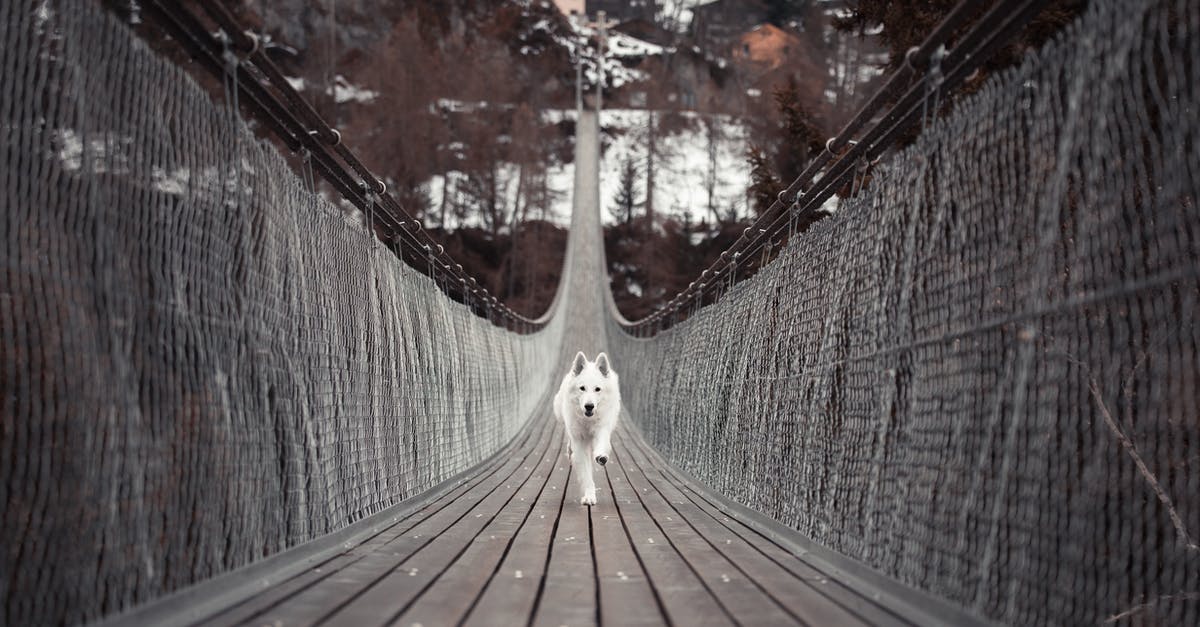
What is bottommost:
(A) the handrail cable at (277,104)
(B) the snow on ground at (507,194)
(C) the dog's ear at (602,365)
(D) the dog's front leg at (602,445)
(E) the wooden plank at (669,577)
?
(E) the wooden plank at (669,577)

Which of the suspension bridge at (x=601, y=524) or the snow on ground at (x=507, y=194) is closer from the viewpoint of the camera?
the suspension bridge at (x=601, y=524)

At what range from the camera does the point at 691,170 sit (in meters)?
35.8

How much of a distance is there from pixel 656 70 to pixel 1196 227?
41.2 m

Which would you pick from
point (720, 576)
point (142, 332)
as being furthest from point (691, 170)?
point (142, 332)

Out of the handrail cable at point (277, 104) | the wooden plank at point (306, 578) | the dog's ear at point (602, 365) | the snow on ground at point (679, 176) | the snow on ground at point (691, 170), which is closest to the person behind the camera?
the wooden plank at point (306, 578)

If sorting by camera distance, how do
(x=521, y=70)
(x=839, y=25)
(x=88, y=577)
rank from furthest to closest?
1. (x=521, y=70)
2. (x=839, y=25)
3. (x=88, y=577)

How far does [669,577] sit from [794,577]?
Result: 13.1 inches

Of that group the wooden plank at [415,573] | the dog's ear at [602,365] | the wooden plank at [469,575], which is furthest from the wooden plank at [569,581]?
the dog's ear at [602,365]

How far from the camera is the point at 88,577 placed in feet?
5.41

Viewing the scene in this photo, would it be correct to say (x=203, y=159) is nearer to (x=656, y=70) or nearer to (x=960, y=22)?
(x=960, y=22)

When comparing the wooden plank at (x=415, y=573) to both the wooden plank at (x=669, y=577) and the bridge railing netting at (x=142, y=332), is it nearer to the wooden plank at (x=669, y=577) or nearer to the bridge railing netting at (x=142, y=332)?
the bridge railing netting at (x=142, y=332)

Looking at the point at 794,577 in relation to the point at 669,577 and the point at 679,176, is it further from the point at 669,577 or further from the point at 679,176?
the point at 679,176

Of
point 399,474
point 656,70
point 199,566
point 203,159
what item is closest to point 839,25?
point 399,474

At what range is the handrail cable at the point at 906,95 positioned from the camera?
80.4 inches
